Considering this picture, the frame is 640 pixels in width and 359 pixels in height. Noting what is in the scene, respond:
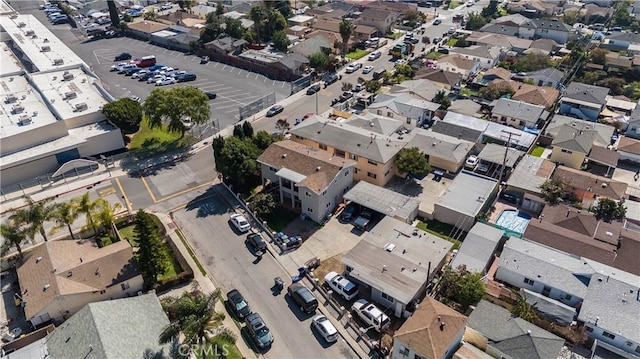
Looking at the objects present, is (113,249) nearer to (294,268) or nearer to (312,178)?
(294,268)

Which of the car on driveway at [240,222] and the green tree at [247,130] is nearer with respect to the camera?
the car on driveway at [240,222]

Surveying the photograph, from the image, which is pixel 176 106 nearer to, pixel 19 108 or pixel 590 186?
pixel 19 108

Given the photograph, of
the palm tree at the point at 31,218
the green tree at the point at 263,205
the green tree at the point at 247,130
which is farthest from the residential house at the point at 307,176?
the palm tree at the point at 31,218

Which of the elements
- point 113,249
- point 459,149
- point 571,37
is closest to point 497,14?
point 571,37

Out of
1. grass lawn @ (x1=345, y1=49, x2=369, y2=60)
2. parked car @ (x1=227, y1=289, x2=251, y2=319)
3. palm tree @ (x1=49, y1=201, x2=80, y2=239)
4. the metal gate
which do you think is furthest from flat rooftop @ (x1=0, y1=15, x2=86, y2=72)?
parked car @ (x1=227, y1=289, x2=251, y2=319)

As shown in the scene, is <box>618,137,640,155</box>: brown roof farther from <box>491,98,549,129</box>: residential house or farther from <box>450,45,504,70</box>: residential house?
<box>450,45,504,70</box>: residential house

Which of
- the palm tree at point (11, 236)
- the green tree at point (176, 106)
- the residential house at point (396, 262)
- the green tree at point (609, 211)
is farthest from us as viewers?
the green tree at point (176, 106)

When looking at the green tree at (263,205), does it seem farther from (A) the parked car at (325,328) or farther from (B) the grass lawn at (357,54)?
(B) the grass lawn at (357,54)
